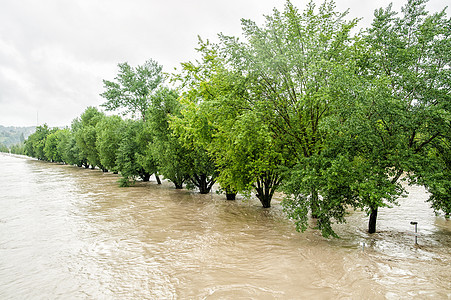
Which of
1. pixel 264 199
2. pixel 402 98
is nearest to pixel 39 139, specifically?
pixel 264 199

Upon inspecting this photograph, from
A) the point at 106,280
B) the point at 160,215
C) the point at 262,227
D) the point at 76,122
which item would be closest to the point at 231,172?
the point at 262,227

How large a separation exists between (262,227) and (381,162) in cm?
627

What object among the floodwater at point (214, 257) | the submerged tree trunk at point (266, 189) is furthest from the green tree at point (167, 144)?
the submerged tree trunk at point (266, 189)

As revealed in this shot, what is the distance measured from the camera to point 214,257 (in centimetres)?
927

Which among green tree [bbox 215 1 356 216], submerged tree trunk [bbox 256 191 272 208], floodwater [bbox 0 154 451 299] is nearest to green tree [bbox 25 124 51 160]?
floodwater [bbox 0 154 451 299]

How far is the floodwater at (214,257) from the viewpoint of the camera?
7082 millimetres

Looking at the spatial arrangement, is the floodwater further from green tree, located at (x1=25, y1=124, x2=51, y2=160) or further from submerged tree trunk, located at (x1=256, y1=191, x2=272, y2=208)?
green tree, located at (x1=25, y1=124, x2=51, y2=160)

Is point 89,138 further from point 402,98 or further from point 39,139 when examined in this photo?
point 39,139

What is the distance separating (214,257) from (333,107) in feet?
23.0

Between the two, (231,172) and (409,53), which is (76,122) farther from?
(409,53)

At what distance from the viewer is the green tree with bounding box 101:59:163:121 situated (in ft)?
148

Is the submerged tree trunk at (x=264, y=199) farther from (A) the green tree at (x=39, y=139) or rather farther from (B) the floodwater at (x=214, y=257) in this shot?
(A) the green tree at (x=39, y=139)

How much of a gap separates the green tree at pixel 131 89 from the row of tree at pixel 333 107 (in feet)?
105

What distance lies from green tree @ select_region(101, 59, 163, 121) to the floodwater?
3220 centimetres
